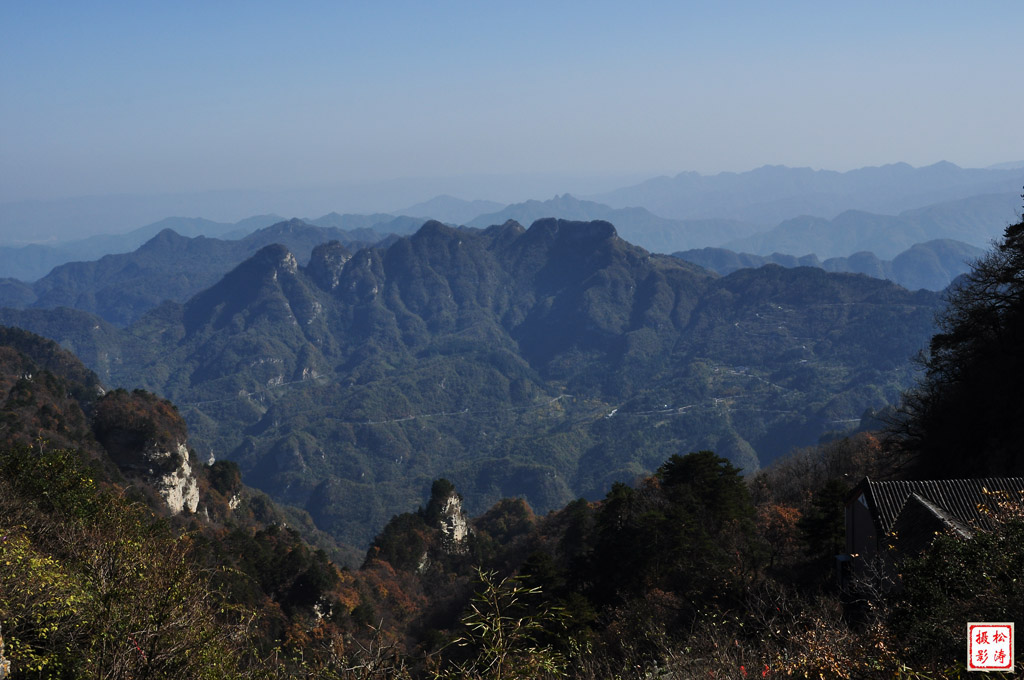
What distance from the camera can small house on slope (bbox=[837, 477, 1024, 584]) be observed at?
1720 cm

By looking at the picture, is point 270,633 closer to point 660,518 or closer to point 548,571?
point 548,571

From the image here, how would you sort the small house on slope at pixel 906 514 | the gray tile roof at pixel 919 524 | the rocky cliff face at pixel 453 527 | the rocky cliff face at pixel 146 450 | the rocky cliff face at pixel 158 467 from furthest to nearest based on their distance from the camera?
the rocky cliff face at pixel 453 527 < the rocky cliff face at pixel 146 450 < the rocky cliff face at pixel 158 467 < the small house on slope at pixel 906 514 < the gray tile roof at pixel 919 524

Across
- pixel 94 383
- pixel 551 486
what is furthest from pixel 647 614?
pixel 551 486

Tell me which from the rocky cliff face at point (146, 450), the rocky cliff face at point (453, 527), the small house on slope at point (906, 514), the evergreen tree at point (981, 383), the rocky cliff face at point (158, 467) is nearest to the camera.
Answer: the small house on slope at point (906, 514)

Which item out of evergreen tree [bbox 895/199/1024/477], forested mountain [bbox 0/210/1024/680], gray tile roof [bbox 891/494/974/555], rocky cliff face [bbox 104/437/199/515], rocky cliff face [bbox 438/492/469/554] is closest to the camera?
forested mountain [bbox 0/210/1024/680]

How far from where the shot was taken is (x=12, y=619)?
10.4 metres

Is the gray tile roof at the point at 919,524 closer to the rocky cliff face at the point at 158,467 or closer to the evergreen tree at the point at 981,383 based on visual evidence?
the evergreen tree at the point at 981,383

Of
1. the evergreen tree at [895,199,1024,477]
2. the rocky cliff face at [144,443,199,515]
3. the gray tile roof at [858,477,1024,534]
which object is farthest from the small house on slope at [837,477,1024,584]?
the rocky cliff face at [144,443,199,515]

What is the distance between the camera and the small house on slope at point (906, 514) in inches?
677

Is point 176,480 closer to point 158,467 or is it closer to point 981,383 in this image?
point 158,467

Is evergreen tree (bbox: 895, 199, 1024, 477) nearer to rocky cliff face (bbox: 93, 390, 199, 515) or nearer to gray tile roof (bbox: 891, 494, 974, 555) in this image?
gray tile roof (bbox: 891, 494, 974, 555)

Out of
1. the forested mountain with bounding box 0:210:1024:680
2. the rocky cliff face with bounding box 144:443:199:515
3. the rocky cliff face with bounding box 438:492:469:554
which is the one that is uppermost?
the forested mountain with bounding box 0:210:1024:680

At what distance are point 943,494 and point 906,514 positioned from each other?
5.28 ft

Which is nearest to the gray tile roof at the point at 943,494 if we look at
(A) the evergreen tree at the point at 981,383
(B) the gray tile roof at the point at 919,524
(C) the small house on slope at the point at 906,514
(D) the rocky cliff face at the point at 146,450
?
(C) the small house on slope at the point at 906,514
